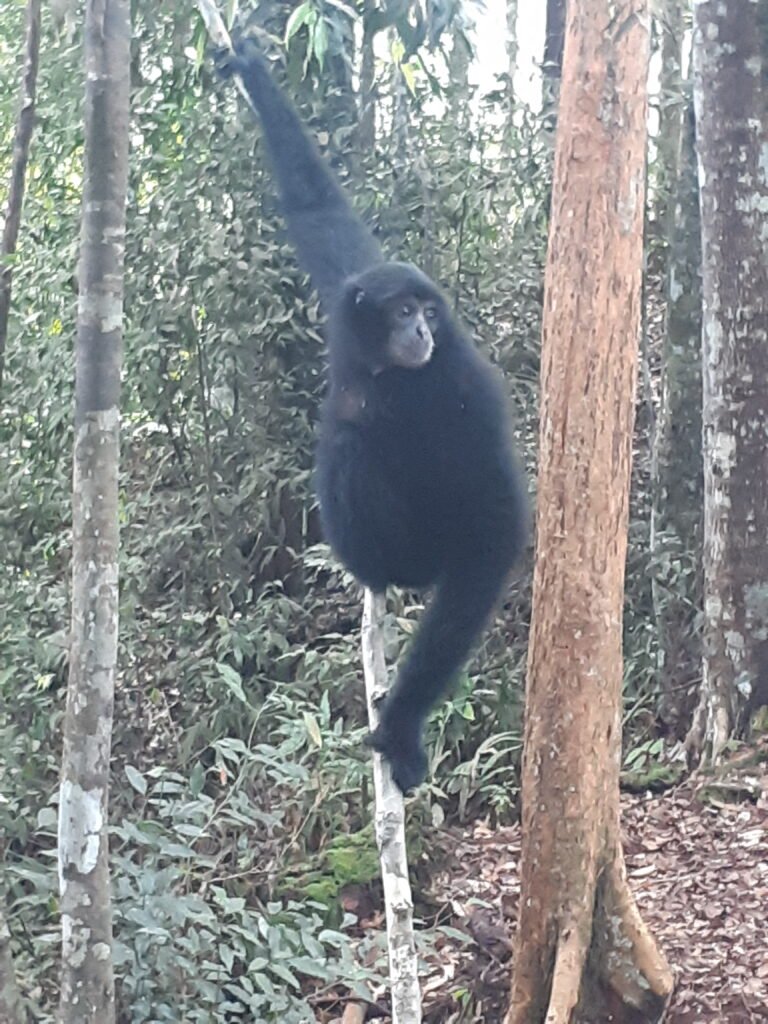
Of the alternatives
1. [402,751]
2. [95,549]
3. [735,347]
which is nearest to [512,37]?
[735,347]

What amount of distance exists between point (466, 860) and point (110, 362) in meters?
3.66

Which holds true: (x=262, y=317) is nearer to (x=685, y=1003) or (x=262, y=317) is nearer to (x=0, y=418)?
(x=0, y=418)

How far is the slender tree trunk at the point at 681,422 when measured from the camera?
6.95 metres

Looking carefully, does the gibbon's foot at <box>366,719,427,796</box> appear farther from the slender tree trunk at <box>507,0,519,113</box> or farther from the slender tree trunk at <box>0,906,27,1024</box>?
the slender tree trunk at <box>507,0,519,113</box>

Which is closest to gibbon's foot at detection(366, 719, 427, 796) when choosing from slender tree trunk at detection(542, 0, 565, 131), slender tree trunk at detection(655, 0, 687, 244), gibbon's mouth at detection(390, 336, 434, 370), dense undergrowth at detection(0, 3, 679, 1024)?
gibbon's mouth at detection(390, 336, 434, 370)

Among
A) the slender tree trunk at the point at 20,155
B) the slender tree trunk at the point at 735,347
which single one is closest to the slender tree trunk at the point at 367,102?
the slender tree trunk at the point at 735,347

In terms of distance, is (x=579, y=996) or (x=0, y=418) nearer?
(x=579, y=996)

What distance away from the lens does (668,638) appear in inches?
272

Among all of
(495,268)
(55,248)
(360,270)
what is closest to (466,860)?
(360,270)

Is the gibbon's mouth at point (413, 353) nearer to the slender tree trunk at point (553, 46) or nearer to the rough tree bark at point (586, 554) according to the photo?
the rough tree bark at point (586, 554)

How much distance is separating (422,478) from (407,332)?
0.54m

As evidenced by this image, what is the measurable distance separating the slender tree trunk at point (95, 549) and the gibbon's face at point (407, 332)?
3.79 ft

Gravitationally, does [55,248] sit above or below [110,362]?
above

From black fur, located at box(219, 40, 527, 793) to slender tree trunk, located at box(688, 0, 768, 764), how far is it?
2.18m
